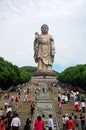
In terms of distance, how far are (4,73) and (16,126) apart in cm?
3246

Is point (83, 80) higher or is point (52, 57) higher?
point (52, 57)

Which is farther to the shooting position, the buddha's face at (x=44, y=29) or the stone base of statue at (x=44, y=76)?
the buddha's face at (x=44, y=29)

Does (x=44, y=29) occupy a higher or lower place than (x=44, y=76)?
higher

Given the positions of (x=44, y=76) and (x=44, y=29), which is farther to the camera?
(x=44, y=29)

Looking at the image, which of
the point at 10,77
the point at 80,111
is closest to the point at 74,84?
the point at 10,77

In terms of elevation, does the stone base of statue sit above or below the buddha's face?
below

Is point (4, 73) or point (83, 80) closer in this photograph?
point (4, 73)

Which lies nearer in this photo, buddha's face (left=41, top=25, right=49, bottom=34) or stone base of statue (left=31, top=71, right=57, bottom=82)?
stone base of statue (left=31, top=71, right=57, bottom=82)

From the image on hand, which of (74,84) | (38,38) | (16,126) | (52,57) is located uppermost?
(38,38)

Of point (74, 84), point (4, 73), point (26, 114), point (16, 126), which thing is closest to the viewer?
point (16, 126)

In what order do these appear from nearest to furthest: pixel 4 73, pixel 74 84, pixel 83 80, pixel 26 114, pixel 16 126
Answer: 1. pixel 16 126
2. pixel 26 114
3. pixel 4 73
4. pixel 83 80
5. pixel 74 84

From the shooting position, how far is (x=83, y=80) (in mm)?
48531

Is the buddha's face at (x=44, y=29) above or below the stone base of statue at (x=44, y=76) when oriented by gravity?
above

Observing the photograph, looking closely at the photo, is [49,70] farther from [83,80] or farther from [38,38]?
[83,80]
